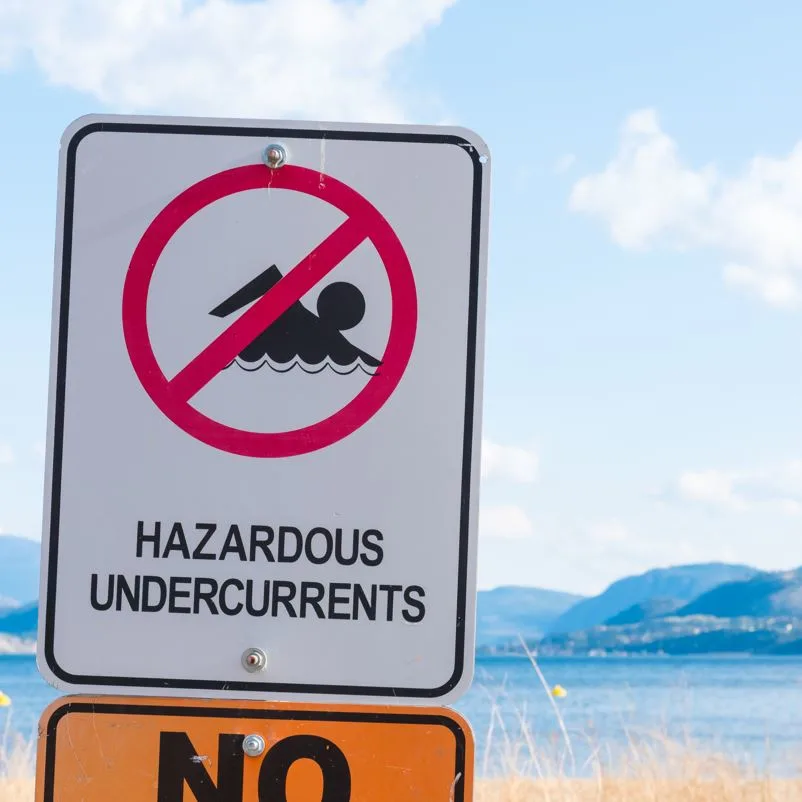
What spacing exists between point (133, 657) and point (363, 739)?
39 cm

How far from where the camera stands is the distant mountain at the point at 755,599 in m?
95.8

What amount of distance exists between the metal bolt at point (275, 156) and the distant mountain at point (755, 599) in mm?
99938

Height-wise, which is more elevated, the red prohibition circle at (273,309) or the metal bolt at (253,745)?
the red prohibition circle at (273,309)

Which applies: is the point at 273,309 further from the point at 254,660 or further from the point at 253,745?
the point at 253,745

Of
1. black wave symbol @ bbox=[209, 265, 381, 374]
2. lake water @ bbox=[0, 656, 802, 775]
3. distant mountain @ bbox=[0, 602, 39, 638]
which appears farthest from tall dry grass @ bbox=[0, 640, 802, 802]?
distant mountain @ bbox=[0, 602, 39, 638]

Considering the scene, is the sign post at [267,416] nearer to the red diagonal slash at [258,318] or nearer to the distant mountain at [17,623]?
the red diagonal slash at [258,318]

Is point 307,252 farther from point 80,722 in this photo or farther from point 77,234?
point 80,722

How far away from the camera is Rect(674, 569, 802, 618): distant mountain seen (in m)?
95.8

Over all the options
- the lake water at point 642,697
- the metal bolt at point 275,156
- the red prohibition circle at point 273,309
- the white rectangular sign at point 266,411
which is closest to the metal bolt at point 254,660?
the white rectangular sign at point 266,411

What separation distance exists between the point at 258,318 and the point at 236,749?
0.70m

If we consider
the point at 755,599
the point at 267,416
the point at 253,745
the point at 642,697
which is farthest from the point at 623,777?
the point at 755,599

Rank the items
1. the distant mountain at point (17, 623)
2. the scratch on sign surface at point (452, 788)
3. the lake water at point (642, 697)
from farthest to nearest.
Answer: the distant mountain at point (17, 623) < the lake water at point (642, 697) < the scratch on sign surface at point (452, 788)

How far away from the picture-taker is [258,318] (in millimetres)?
1890

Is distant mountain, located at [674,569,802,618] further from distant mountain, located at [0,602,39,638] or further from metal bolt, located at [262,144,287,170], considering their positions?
metal bolt, located at [262,144,287,170]
